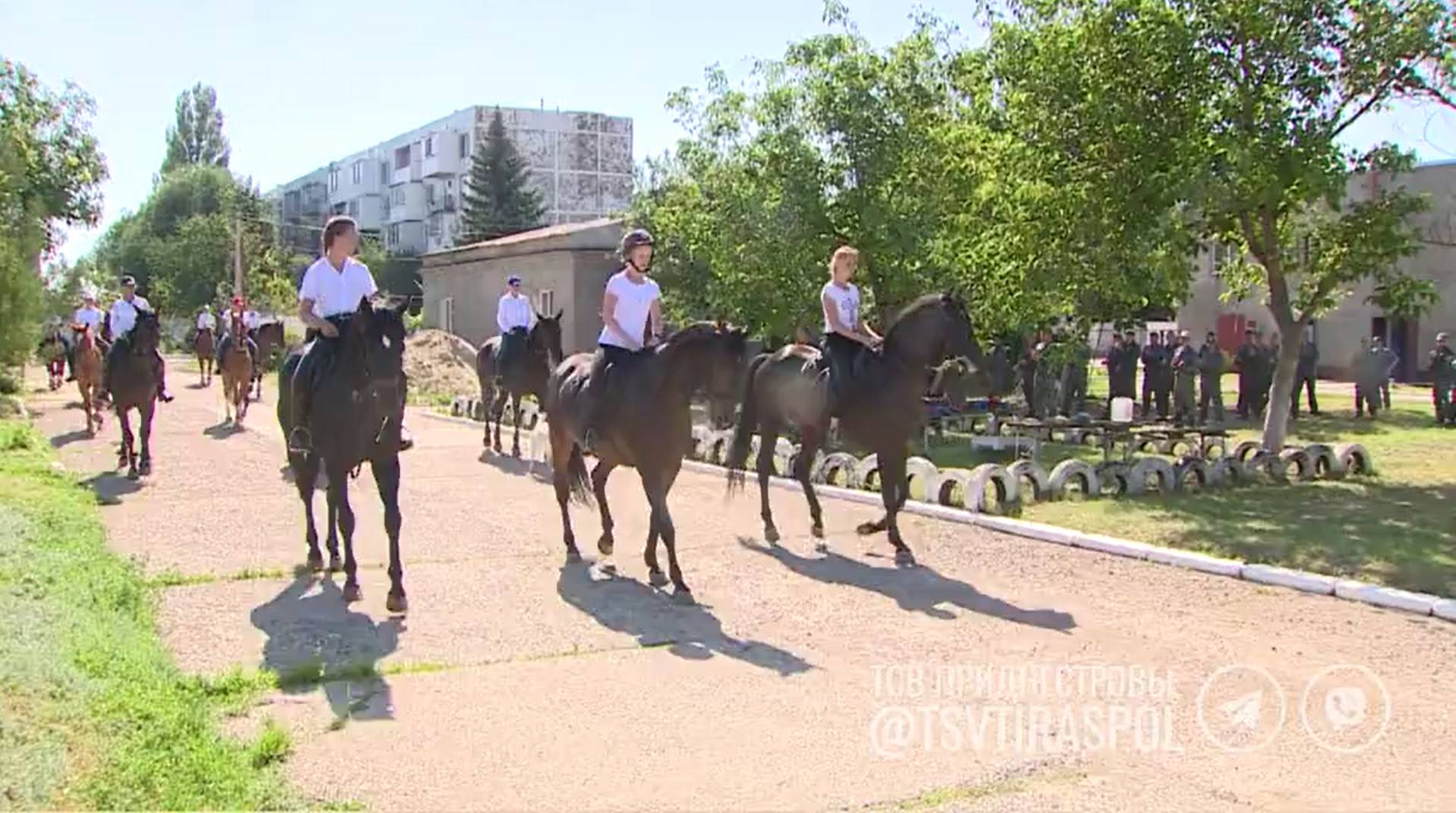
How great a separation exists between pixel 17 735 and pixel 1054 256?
39.4ft

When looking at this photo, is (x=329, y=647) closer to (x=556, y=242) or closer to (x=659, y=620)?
(x=659, y=620)

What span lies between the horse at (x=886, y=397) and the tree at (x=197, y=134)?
98720 mm

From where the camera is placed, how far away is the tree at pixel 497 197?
229 ft

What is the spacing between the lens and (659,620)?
26.4 ft

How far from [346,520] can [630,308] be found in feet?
8.68

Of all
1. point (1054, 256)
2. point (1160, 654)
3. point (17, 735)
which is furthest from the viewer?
point (1054, 256)

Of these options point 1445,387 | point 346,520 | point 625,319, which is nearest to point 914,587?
point 625,319

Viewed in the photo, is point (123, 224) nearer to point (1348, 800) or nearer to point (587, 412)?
point (587, 412)

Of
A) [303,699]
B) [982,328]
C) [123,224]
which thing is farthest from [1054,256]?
[123,224]

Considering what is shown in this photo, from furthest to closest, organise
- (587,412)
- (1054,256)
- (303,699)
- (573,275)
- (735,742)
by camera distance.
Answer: (573,275) < (1054,256) < (587,412) < (303,699) < (735,742)

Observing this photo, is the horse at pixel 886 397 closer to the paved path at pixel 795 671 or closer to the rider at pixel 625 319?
the paved path at pixel 795 671

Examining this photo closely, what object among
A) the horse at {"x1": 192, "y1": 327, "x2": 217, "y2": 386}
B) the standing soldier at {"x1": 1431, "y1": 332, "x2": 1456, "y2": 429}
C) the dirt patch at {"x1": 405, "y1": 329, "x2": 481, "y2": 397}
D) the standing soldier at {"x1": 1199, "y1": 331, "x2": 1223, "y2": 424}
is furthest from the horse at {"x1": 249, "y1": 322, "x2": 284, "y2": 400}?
the standing soldier at {"x1": 1431, "y1": 332, "x2": 1456, "y2": 429}

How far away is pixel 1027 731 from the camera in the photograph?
586 centimetres

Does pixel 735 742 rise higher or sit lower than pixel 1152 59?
lower
